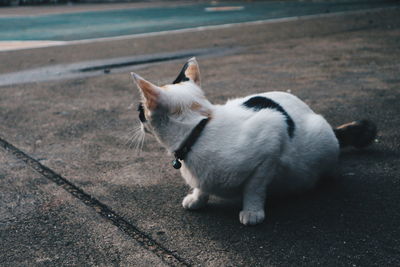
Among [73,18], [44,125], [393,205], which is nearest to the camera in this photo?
[393,205]

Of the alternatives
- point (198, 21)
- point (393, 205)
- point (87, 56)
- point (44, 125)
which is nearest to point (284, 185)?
point (393, 205)

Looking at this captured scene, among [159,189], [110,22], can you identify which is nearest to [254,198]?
[159,189]

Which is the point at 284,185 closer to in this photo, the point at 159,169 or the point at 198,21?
the point at 159,169

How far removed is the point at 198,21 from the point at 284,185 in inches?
456

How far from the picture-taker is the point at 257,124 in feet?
9.19

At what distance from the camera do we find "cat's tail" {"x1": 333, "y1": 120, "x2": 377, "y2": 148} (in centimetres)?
358

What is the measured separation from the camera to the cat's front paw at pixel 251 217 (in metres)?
2.79

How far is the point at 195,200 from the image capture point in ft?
9.89

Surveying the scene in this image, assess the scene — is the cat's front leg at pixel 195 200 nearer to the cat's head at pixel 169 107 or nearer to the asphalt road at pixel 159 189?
the asphalt road at pixel 159 189

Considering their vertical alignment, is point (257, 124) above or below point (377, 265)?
above

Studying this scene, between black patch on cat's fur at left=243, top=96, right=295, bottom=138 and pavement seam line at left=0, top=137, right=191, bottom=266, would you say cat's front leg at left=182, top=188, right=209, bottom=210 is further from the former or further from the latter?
black patch on cat's fur at left=243, top=96, right=295, bottom=138

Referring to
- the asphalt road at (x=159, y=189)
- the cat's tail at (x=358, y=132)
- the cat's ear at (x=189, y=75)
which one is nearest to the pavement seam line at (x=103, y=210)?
the asphalt road at (x=159, y=189)

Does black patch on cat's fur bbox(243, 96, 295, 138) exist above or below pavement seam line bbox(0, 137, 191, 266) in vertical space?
above

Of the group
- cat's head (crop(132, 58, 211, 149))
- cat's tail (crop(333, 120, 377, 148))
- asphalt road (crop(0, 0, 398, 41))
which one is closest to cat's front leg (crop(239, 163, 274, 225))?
cat's head (crop(132, 58, 211, 149))
